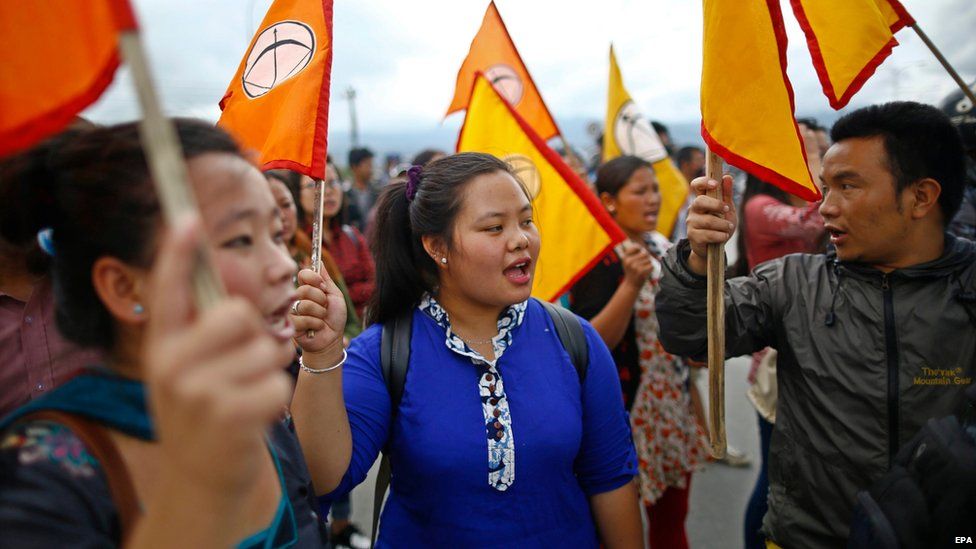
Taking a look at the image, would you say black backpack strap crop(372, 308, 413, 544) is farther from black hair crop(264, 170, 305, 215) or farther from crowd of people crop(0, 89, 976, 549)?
black hair crop(264, 170, 305, 215)

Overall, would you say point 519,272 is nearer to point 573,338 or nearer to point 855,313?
point 573,338

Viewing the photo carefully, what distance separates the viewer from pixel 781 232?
11.0 feet

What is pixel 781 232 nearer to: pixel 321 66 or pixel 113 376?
pixel 321 66

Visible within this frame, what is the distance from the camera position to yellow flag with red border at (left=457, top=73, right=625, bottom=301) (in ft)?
9.54

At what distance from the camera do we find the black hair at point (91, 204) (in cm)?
88

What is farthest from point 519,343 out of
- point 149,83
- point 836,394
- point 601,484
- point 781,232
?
Answer: point 781,232

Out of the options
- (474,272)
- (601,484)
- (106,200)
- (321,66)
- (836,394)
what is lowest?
(601,484)

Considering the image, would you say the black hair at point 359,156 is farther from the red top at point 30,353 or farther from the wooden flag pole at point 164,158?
the wooden flag pole at point 164,158

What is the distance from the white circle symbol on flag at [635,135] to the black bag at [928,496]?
3.40 metres

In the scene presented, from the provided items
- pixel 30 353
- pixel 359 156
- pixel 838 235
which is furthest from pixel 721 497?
pixel 359 156

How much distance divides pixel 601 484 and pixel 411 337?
72 centimetres

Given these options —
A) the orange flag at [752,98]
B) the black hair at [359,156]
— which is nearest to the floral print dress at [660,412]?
the orange flag at [752,98]

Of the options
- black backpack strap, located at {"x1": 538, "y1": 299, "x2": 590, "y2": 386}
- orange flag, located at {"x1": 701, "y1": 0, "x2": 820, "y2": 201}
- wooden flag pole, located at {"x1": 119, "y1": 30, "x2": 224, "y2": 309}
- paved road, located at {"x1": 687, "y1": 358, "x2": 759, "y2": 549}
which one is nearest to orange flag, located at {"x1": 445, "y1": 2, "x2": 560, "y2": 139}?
black backpack strap, located at {"x1": 538, "y1": 299, "x2": 590, "y2": 386}

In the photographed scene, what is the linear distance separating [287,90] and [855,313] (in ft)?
5.99
